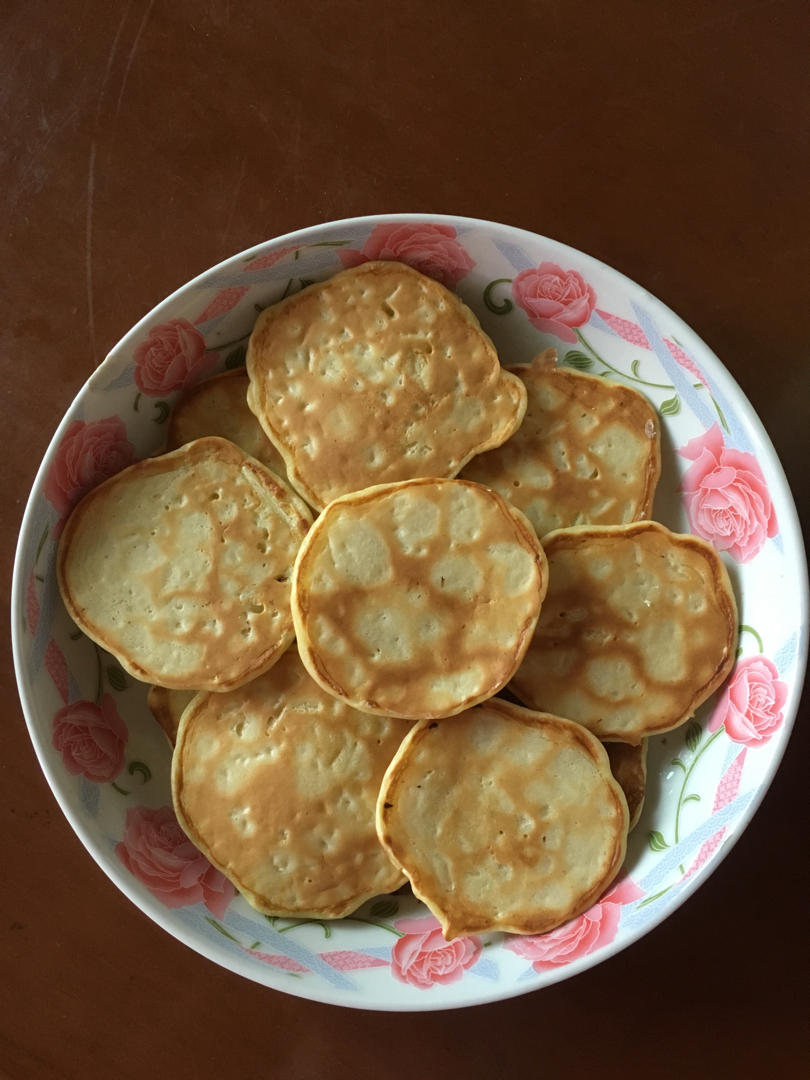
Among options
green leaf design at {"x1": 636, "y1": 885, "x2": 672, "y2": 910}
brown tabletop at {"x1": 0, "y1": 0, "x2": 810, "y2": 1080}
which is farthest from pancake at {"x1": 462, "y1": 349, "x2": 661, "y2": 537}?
green leaf design at {"x1": 636, "y1": 885, "x2": 672, "y2": 910}

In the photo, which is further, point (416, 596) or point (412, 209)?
point (412, 209)

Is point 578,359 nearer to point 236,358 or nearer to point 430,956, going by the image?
point 236,358

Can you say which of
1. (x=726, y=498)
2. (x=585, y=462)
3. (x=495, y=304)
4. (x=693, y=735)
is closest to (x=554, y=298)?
(x=495, y=304)

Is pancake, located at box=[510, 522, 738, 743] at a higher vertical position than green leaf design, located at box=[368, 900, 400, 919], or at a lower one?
higher

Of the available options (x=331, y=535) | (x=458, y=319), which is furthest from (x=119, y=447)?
(x=458, y=319)

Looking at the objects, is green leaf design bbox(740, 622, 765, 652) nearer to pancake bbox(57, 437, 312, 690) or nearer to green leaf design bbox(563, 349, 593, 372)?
green leaf design bbox(563, 349, 593, 372)

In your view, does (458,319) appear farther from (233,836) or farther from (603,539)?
(233,836)
